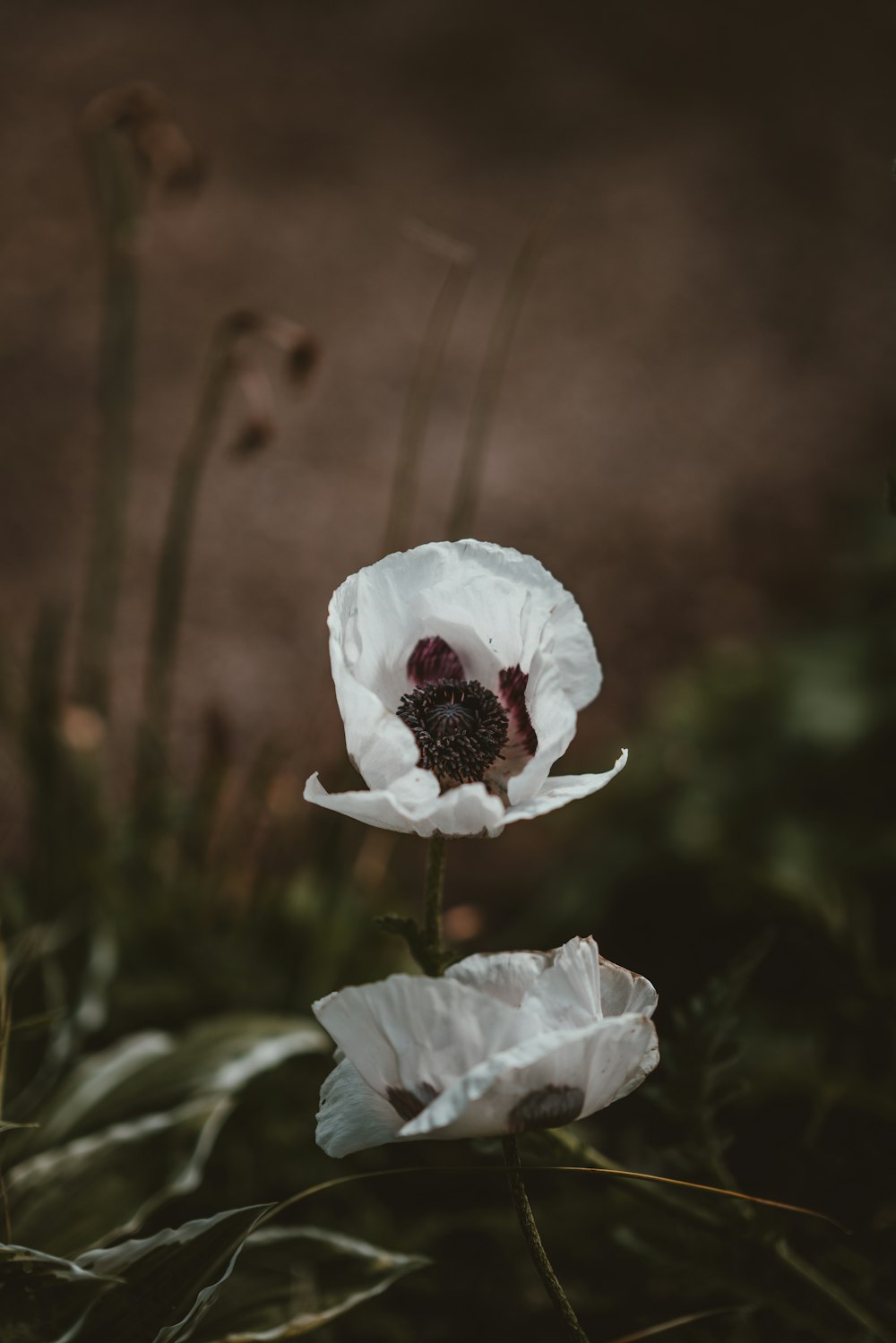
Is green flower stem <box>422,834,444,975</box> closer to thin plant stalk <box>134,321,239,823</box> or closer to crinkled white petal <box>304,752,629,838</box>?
crinkled white petal <box>304,752,629,838</box>

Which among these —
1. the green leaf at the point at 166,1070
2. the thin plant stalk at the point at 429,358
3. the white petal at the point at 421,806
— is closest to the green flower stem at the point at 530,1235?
the white petal at the point at 421,806

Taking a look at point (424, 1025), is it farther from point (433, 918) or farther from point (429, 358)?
point (429, 358)

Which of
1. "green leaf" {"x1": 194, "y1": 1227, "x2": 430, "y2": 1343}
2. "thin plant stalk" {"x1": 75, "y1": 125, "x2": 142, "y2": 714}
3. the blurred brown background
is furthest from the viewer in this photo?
the blurred brown background

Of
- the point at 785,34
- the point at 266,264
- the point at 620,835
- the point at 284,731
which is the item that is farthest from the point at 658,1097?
the point at 785,34

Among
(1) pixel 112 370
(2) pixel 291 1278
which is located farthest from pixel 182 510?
(2) pixel 291 1278

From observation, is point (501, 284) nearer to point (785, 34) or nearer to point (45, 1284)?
point (785, 34)

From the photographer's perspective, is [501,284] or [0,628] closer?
[0,628]

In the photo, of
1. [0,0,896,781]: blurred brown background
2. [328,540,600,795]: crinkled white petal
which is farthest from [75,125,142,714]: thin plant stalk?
[328,540,600,795]: crinkled white petal
